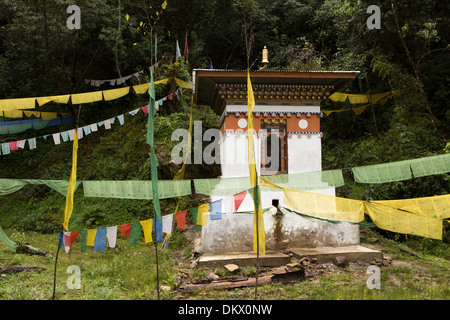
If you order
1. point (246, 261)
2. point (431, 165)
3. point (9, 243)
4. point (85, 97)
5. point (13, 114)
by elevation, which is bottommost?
point (246, 261)

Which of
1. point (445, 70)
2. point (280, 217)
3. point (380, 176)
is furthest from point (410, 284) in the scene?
point (445, 70)

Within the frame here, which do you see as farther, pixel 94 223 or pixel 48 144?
pixel 48 144

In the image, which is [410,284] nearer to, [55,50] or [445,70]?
[445,70]

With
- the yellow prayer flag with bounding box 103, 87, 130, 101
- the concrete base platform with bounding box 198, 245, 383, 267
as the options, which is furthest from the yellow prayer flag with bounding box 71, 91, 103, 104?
the concrete base platform with bounding box 198, 245, 383, 267

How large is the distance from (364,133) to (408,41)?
463 cm

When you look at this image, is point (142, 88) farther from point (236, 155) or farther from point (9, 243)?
point (9, 243)

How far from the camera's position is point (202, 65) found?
2103 centimetres

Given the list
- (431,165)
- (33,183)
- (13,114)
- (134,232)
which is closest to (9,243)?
(33,183)

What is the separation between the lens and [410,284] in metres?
7.71

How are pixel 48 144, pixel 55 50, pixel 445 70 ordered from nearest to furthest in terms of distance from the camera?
1. pixel 445 70
2. pixel 55 50
3. pixel 48 144

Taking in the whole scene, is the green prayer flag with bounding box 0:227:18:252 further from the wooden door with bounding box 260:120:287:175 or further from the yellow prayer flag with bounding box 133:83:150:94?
the wooden door with bounding box 260:120:287:175

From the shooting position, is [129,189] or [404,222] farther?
[129,189]

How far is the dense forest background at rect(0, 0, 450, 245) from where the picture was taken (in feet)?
48.0

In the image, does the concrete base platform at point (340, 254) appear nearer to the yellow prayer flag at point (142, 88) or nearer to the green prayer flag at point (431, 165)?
the green prayer flag at point (431, 165)
